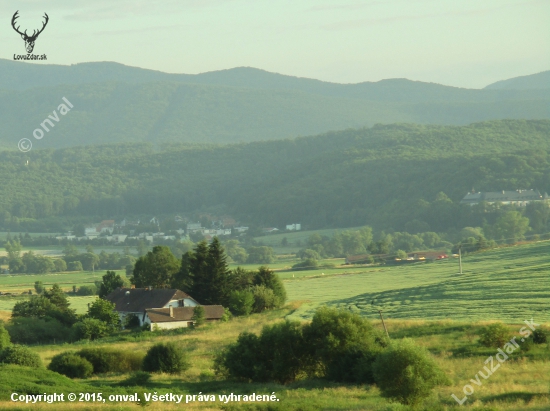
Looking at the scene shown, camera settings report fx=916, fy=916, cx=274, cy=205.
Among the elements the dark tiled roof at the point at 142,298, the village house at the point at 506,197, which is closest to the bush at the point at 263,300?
the dark tiled roof at the point at 142,298

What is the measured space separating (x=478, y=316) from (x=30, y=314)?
27129 mm

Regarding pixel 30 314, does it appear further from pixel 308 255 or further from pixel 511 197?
pixel 511 197

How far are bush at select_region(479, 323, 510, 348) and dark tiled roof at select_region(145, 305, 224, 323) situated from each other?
22.8 meters

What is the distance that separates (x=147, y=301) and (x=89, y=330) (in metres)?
6.50

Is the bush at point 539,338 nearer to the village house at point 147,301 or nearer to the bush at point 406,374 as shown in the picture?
the bush at point 406,374

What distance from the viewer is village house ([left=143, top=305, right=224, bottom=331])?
51325 mm

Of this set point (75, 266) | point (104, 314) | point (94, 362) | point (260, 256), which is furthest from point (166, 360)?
point (75, 266)

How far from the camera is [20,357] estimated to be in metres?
31.8

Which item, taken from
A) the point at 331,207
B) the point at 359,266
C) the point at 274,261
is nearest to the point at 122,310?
the point at 359,266

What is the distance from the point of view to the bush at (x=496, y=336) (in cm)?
3306

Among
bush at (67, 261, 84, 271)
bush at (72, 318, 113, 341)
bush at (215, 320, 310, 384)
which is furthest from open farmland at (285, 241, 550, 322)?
bush at (67, 261, 84, 271)

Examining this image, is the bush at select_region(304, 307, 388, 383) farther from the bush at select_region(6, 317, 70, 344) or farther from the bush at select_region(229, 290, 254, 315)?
the bush at select_region(229, 290, 254, 315)

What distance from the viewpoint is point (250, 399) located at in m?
25.8

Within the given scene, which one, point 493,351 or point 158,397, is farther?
point 493,351
